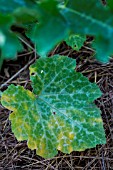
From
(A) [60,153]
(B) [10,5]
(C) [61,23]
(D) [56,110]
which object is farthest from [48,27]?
(A) [60,153]

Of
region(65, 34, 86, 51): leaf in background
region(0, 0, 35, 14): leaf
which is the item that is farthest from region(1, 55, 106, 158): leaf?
region(0, 0, 35, 14): leaf

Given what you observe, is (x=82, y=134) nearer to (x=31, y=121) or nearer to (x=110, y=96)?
(x=31, y=121)

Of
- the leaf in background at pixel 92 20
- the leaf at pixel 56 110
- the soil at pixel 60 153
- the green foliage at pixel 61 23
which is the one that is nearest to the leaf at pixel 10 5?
the green foliage at pixel 61 23

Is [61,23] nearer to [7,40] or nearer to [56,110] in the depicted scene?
[7,40]

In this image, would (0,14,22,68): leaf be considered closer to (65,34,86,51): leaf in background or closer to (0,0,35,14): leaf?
(0,0,35,14): leaf

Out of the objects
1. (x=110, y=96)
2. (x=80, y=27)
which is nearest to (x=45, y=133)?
(x=110, y=96)

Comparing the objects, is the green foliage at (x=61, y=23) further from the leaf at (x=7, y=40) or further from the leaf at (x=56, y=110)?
the leaf at (x=56, y=110)
